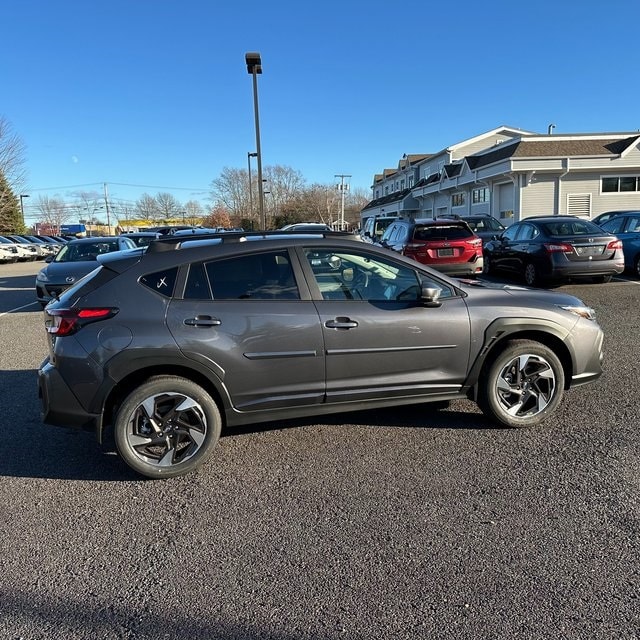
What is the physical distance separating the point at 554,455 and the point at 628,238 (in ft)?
38.0

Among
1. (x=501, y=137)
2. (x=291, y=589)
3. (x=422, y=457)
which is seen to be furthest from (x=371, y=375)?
(x=501, y=137)

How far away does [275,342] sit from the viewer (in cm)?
379

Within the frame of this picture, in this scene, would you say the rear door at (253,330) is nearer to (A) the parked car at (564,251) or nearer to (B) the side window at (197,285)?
(B) the side window at (197,285)

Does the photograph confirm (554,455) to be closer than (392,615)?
No

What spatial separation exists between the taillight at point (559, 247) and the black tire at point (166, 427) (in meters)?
9.46

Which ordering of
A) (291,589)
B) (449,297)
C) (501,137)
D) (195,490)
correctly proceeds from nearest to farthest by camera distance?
(291,589) < (195,490) < (449,297) < (501,137)

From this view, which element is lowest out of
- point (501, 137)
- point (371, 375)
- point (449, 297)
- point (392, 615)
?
point (392, 615)

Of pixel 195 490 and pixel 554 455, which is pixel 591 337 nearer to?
pixel 554 455

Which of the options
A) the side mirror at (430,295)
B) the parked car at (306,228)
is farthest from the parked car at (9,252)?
the side mirror at (430,295)

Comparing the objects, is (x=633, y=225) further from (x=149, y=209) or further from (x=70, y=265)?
(x=149, y=209)

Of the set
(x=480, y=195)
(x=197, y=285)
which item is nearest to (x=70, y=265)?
(x=197, y=285)

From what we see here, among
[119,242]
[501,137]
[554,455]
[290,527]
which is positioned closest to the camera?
[290,527]

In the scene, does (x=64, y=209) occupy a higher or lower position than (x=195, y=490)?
higher

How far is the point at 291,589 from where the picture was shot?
2.58m
